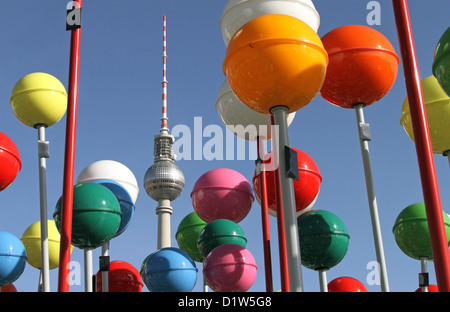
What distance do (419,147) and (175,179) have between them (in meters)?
59.8

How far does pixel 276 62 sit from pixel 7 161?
5.20 meters

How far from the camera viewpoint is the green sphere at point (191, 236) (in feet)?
38.5

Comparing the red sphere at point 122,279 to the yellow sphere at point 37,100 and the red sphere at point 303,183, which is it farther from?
the yellow sphere at point 37,100

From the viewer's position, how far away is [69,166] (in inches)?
271

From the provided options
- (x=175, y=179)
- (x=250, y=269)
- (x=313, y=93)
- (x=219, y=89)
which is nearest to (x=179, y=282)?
(x=250, y=269)

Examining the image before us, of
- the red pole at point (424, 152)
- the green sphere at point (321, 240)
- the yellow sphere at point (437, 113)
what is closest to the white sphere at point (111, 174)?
the green sphere at point (321, 240)

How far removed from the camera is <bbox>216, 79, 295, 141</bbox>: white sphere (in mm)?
8945

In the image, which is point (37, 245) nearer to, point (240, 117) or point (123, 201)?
point (123, 201)

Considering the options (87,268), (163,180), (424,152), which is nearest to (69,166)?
(87,268)

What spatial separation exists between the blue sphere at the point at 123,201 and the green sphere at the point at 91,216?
4.35 ft

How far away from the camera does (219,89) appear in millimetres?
9398
